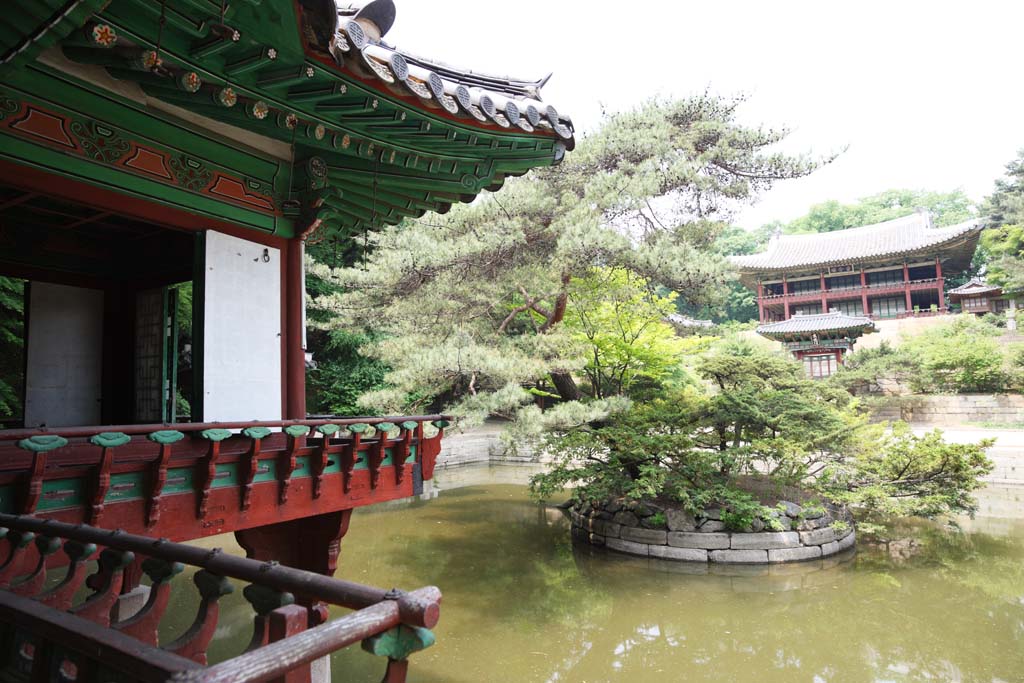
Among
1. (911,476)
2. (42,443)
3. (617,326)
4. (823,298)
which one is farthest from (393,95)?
(823,298)

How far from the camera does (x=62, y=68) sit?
A: 309 centimetres

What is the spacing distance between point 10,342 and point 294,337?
907 centimetres

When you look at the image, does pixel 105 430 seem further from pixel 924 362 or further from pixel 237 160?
pixel 924 362

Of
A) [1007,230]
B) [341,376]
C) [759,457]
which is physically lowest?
[759,457]

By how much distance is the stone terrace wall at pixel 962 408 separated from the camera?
57.0 feet

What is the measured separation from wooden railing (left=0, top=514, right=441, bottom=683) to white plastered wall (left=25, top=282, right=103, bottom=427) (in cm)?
391

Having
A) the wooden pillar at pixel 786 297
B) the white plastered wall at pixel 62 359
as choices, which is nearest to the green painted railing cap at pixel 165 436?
the white plastered wall at pixel 62 359

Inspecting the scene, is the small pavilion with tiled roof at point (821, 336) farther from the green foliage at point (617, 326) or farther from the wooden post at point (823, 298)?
the green foliage at point (617, 326)

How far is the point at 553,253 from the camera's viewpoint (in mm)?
10289

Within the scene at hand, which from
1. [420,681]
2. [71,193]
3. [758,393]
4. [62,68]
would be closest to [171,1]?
[62,68]

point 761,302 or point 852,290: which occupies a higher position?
point 852,290

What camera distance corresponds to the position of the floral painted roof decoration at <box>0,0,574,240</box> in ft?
7.98

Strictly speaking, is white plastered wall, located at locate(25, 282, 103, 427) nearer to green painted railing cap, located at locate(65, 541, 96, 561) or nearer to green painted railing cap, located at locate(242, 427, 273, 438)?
green painted railing cap, located at locate(242, 427, 273, 438)

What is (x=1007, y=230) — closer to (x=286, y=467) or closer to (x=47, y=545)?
(x=286, y=467)
